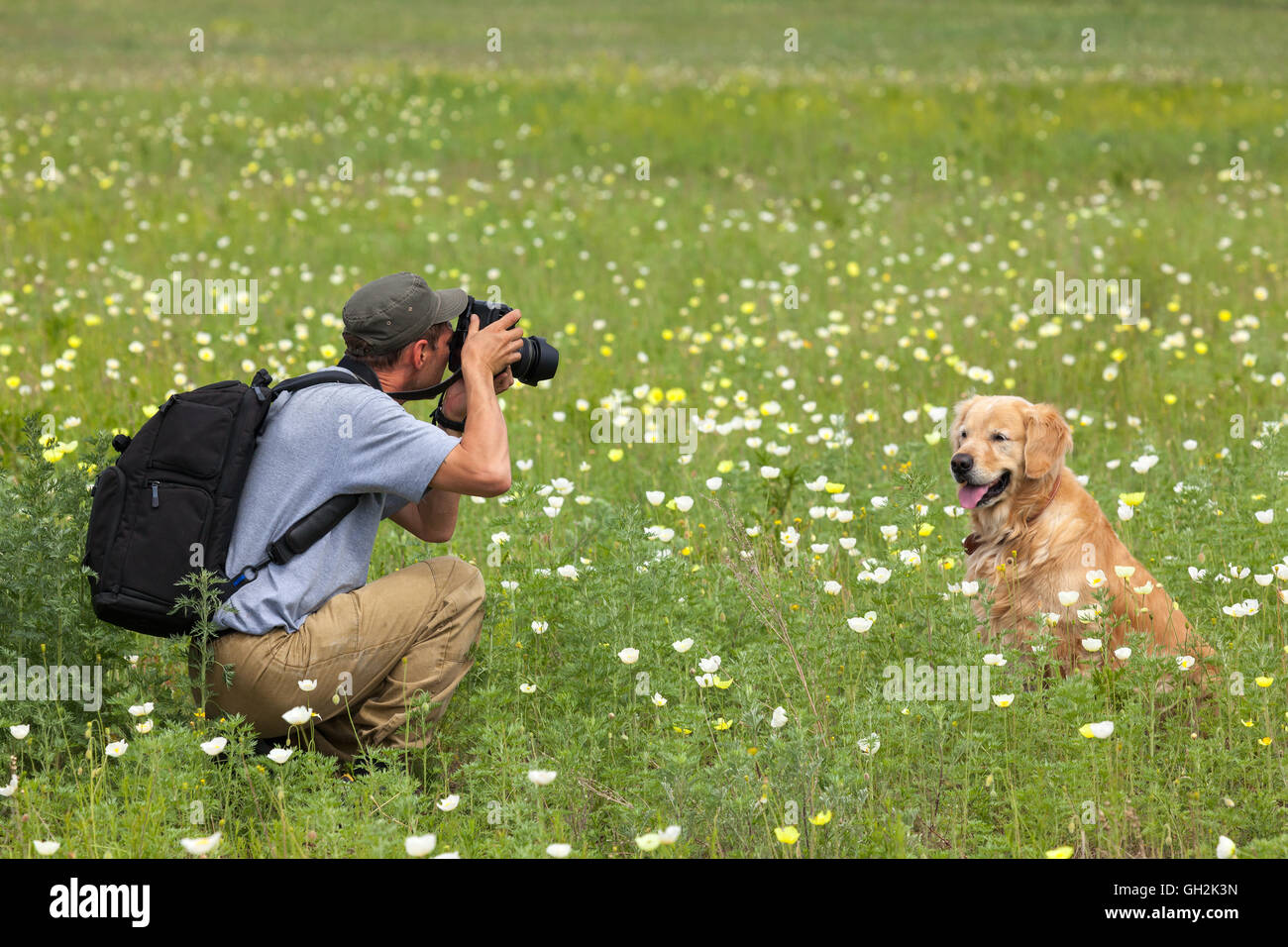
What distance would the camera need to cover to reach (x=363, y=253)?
35.3 feet

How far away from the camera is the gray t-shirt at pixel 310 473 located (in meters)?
3.54

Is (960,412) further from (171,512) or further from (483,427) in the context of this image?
(171,512)

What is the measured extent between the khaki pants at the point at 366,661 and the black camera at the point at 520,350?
2.27ft

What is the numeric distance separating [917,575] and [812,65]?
21.1 meters

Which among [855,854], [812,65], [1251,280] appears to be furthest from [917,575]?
[812,65]

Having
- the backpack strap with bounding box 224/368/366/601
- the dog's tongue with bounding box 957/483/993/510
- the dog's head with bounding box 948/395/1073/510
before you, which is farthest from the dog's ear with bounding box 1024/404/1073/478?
the backpack strap with bounding box 224/368/366/601

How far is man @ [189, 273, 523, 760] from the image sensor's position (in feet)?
11.7

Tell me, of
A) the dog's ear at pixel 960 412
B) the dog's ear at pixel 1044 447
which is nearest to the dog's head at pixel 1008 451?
the dog's ear at pixel 1044 447

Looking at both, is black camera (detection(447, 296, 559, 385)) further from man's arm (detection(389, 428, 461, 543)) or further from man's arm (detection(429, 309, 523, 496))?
man's arm (detection(389, 428, 461, 543))

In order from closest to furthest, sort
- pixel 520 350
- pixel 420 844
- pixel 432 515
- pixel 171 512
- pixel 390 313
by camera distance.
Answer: pixel 420 844, pixel 171 512, pixel 390 313, pixel 520 350, pixel 432 515

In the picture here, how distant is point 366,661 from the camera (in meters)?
3.79

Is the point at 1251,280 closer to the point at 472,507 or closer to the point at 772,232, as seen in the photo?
the point at 772,232

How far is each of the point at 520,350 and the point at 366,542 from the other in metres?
0.81

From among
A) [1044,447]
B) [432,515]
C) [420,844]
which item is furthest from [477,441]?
[1044,447]
